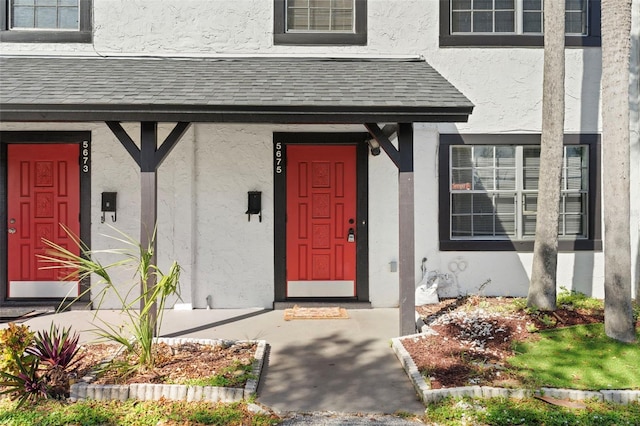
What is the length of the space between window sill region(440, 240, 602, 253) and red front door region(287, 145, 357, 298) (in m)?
1.52

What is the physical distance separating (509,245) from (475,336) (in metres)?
2.30

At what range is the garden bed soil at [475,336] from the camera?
421 centimetres

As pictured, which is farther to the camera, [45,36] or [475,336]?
[45,36]

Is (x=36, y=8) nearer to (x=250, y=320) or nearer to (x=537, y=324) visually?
(x=250, y=320)

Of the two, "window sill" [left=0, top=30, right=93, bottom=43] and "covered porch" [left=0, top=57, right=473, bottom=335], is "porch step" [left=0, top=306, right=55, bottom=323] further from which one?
"window sill" [left=0, top=30, right=93, bottom=43]

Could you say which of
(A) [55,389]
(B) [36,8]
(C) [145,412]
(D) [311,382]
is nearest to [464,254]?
(D) [311,382]

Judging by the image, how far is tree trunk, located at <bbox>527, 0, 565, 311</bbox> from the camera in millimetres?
5883

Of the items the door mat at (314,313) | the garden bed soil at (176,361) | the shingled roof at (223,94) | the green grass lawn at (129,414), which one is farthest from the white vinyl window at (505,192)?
the green grass lawn at (129,414)

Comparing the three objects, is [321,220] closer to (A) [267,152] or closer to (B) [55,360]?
(A) [267,152]

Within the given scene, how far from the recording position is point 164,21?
22.7 ft

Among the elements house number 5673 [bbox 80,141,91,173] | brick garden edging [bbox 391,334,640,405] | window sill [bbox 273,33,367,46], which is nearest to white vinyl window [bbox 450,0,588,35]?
window sill [bbox 273,33,367,46]

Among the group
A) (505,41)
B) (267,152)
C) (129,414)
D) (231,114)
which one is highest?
(505,41)

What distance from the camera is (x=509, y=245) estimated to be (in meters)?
6.98

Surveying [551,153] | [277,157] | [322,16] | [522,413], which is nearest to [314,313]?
[277,157]
